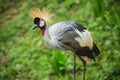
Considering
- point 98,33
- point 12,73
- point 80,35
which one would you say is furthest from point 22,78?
point 80,35

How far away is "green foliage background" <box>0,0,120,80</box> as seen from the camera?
18.9 ft

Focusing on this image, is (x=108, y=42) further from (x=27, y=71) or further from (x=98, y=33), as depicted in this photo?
(x=27, y=71)

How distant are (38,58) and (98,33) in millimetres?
1118

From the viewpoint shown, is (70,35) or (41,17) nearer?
(70,35)

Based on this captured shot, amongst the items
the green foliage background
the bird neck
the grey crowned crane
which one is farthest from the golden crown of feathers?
the green foliage background

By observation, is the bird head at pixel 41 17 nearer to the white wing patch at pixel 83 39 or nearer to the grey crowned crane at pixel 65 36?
the grey crowned crane at pixel 65 36

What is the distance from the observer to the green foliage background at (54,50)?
5.76 meters

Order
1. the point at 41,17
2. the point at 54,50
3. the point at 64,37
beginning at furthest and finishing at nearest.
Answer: the point at 54,50 < the point at 41,17 < the point at 64,37

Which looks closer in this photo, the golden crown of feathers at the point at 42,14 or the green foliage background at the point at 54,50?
the golden crown of feathers at the point at 42,14

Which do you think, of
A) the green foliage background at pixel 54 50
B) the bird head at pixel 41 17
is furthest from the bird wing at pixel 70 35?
the green foliage background at pixel 54 50

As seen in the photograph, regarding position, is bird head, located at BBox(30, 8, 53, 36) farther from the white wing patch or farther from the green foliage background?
the green foliage background

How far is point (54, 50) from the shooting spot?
6312 mm

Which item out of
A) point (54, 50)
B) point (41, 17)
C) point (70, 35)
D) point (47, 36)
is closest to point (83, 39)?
point (70, 35)

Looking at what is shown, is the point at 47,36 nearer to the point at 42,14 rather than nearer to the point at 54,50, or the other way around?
the point at 42,14
